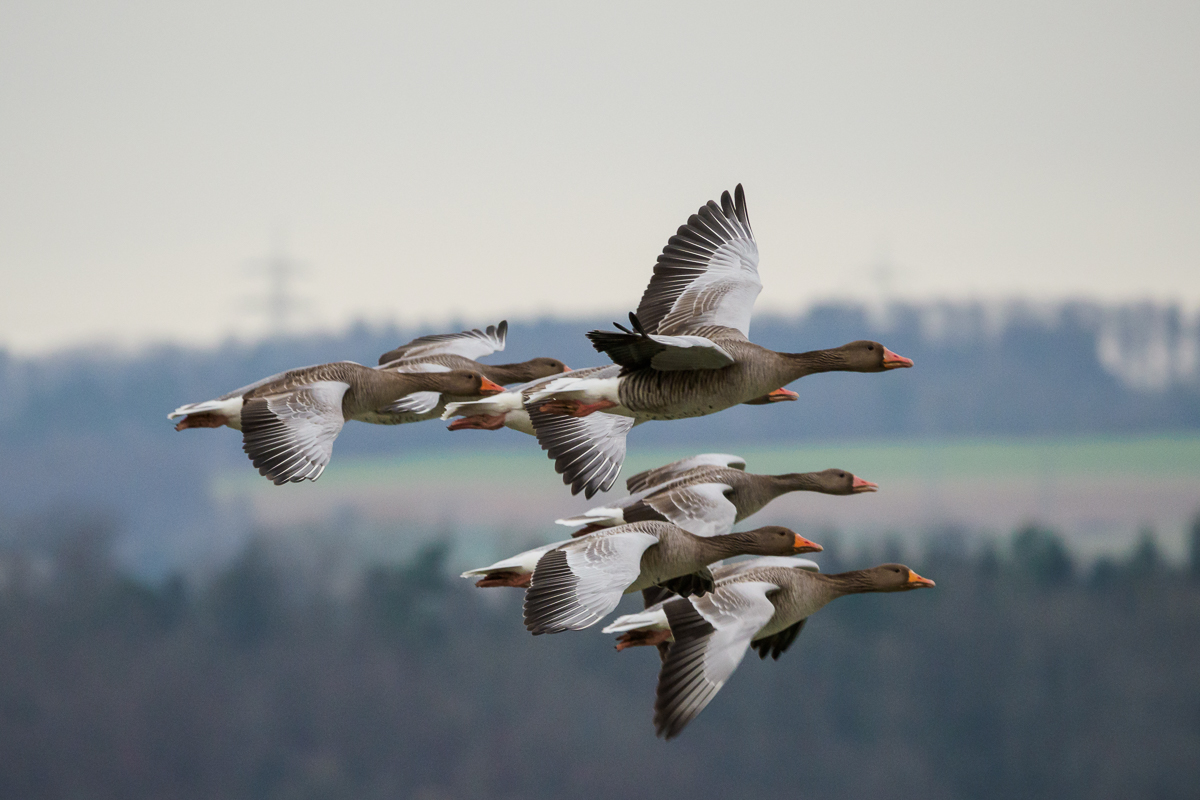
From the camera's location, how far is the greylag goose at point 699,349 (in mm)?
9508

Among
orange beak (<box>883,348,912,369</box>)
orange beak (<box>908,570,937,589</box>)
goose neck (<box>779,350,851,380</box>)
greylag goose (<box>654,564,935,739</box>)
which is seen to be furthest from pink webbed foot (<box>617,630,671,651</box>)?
orange beak (<box>883,348,912,369</box>)

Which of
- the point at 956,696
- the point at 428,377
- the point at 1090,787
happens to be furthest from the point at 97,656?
the point at 428,377

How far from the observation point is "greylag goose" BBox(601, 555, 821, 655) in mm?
10180

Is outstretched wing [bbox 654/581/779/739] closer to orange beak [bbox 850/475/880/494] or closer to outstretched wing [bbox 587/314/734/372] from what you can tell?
outstretched wing [bbox 587/314/734/372]

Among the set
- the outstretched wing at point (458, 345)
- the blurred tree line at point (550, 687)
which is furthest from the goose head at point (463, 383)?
the blurred tree line at point (550, 687)

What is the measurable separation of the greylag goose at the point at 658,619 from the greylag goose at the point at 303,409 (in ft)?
7.90

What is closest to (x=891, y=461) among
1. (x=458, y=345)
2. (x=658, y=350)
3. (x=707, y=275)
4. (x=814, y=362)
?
(x=458, y=345)

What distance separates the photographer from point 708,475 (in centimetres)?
1120

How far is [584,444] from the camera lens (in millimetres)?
10172

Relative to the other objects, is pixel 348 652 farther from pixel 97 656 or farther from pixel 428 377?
pixel 428 377

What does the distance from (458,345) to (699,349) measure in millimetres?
5183

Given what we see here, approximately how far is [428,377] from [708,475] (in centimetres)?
245

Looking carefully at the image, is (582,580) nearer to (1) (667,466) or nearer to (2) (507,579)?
(2) (507,579)

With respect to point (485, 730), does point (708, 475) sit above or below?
above
